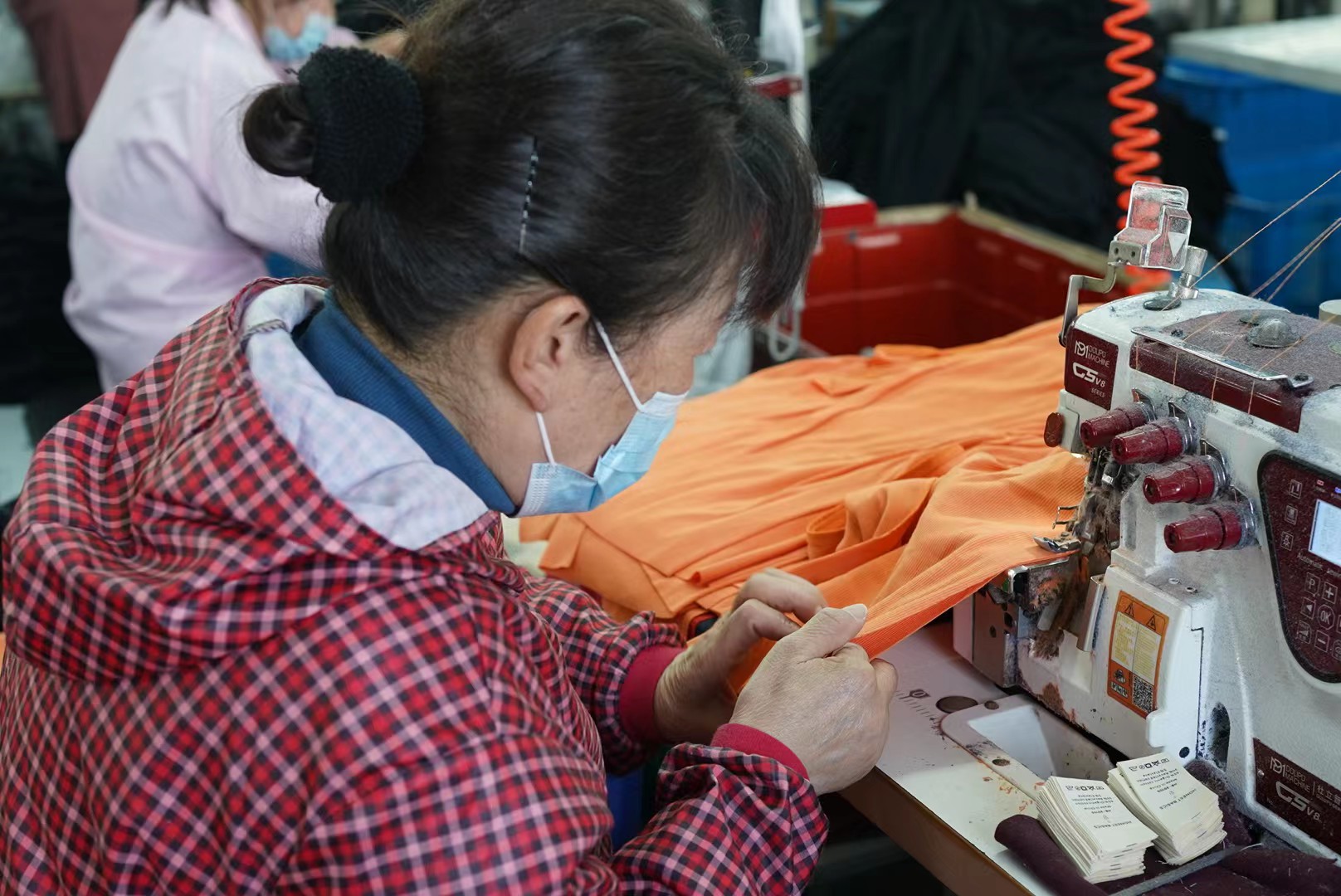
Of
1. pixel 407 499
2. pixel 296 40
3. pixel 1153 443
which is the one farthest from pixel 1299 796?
pixel 296 40

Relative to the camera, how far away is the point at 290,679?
1014mm

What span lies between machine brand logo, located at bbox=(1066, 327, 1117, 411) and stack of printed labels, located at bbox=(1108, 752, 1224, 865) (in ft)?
1.15

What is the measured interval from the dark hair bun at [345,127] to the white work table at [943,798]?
762mm

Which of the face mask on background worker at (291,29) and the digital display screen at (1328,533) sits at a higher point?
the face mask on background worker at (291,29)

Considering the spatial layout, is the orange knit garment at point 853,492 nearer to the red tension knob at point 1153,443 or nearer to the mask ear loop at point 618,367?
the red tension knob at point 1153,443

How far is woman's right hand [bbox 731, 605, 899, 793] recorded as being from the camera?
1.28m

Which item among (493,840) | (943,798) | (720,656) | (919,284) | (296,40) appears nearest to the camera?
(493,840)

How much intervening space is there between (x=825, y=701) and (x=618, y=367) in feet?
1.26

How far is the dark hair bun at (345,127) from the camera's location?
1036mm

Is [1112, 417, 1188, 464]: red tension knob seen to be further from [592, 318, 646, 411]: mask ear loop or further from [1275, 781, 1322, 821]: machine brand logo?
[592, 318, 646, 411]: mask ear loop

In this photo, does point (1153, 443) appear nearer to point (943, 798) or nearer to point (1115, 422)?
point (1115, 422)

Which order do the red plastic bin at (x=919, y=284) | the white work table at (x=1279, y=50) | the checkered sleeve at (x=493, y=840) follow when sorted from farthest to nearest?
the white work table at (x=1279, y=50), the red plastic bin at (x=919, y=284), the checkered sleeve at (x=493, y=840)

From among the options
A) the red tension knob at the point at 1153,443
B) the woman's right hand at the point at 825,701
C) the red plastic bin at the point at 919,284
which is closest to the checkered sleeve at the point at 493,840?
the woman's right hand at the point at 825,701

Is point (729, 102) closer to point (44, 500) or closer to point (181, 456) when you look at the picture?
point (181, 456)
